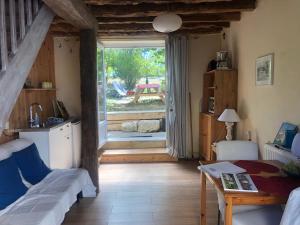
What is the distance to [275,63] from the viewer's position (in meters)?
3.13

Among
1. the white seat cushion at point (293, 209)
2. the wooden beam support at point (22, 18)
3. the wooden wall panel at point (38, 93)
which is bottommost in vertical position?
the white seat cushion at point (293, 209)

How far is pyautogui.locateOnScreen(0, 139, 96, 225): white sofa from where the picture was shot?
2.25 metres

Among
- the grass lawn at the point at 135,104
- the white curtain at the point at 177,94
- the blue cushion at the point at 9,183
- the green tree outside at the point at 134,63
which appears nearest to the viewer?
the blue cushion at the point at 9,183

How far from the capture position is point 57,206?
2.48 meters

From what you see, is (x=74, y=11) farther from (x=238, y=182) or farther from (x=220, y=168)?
(x=238, y=182)

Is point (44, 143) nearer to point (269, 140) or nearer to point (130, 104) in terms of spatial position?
point (269, 140)

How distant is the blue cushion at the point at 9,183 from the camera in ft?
8.23

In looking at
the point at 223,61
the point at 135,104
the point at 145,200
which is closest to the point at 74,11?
the point at 145,200

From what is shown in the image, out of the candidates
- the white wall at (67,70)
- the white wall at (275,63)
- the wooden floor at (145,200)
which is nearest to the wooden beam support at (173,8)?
the white wall at (275,63)

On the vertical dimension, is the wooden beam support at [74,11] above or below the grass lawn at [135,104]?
above

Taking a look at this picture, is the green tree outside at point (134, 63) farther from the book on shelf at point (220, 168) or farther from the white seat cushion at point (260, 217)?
the white seat cushion at point (260, 217)

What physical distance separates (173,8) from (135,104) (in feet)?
12.5

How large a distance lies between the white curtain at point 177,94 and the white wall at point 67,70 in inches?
67.0

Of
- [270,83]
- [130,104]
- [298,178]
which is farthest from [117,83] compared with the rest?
[298,178]
